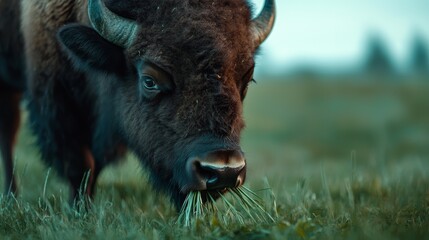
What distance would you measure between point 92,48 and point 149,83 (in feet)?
2.50

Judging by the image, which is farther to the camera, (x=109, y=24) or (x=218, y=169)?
(x=109, y=24)

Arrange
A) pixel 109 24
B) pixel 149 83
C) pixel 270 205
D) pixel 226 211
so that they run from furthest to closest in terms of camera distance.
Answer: pixel 109 24, pixel 149 83, pixel 270 205, pixel 226 211

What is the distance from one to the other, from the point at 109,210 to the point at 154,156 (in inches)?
26.0

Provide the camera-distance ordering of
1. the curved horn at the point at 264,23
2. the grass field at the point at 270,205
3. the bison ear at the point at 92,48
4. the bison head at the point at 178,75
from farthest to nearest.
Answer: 1. the curved horn at the point at 264,23
2. the bison ear at the point at 92,48
3. the bison head at the point at 178,75
4. the grass field at the point at 270,205

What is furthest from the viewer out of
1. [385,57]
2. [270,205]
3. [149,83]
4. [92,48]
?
[385,57]

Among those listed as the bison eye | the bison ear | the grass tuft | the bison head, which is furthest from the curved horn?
the grass tuft

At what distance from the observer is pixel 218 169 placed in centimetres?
477

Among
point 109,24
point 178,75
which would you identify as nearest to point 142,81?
point 178,75

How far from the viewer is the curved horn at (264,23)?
6062 millimetres

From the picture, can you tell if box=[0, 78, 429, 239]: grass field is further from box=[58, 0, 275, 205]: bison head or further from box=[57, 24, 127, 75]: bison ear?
box=[57, 24, 127, 75]: bison ear

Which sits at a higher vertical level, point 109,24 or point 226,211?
point 109,24

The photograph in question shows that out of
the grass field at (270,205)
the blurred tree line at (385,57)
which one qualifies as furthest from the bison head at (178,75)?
the blurred tree line at (385,57)

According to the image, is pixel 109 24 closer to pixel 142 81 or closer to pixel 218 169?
pixel 142 81

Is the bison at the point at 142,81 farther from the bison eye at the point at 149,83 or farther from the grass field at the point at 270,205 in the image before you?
the grass field at the point at 270,205
